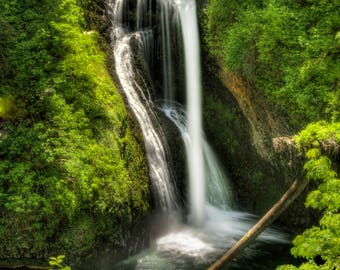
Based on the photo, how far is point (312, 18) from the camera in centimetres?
898

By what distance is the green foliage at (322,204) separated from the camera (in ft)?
13.6

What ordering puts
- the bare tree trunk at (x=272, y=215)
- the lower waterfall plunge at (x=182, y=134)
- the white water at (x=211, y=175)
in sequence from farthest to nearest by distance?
1. the white water at (x=211, y=175)
2. the lower waterfall plunge at (x=182, y=134)
3. the bare tree trunk at (x=272, y=215)

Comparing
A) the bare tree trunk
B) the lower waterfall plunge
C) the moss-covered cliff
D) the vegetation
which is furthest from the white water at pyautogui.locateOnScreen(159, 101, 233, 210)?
the bare tree trunk

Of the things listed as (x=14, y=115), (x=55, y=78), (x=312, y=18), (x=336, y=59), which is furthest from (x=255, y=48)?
(x=14, y=115)

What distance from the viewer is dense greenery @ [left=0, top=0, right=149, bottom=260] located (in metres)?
6.16

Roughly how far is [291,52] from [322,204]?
17.9ft

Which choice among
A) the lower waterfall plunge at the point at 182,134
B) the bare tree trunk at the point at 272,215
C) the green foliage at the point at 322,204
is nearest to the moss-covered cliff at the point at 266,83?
the lower waterfall plunge at the point at 182,134

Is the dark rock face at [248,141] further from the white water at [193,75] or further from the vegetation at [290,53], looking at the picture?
the vegetation at [290,53]

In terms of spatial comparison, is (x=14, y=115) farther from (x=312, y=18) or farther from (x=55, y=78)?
(x=312, y=18)

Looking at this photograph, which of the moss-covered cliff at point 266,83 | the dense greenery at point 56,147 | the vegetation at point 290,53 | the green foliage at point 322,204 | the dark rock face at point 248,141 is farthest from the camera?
the dark rock face at point 248,141

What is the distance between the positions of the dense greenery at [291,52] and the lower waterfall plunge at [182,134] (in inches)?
103

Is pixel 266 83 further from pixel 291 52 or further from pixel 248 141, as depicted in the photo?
pixel 248 141

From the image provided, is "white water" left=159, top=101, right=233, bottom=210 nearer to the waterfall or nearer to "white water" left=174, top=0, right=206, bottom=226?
"white water" left=174, top=0, right=206, bottom=226

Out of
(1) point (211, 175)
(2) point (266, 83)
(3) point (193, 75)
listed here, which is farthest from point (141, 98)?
(2) point (266, 83)
